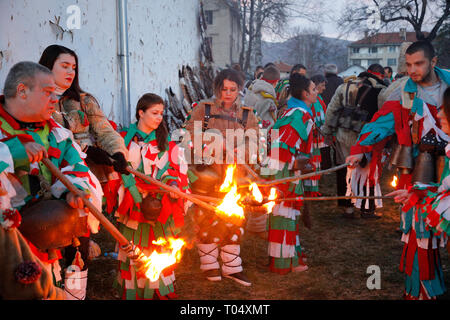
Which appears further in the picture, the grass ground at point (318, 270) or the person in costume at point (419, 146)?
the grass ground at point (318, 270)

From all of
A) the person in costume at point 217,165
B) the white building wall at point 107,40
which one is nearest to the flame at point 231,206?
the person in costume at point 217,165

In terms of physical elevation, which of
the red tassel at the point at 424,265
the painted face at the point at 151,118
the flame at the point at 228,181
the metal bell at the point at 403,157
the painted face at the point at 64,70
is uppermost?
the painted face at the point at 64,70

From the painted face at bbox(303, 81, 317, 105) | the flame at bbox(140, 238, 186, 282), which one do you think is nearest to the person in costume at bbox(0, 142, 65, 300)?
the flame at bbox(140, 238, 186, 282)

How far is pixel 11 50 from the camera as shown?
4309mm

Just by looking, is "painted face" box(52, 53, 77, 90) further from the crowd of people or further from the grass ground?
the grass ground

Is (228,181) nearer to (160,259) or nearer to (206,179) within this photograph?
(206,179)

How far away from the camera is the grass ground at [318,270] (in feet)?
15.5

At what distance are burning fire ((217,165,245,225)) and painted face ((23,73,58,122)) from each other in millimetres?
1637

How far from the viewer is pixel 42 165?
110 inches

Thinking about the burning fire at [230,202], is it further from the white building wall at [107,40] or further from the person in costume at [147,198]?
the white building wall at [107,40]

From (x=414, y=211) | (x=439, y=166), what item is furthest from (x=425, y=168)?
(x=414, y=211)

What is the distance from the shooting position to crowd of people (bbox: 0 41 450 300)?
252cm

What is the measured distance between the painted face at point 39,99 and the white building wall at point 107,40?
1.88m

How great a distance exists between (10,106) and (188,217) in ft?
10.4
